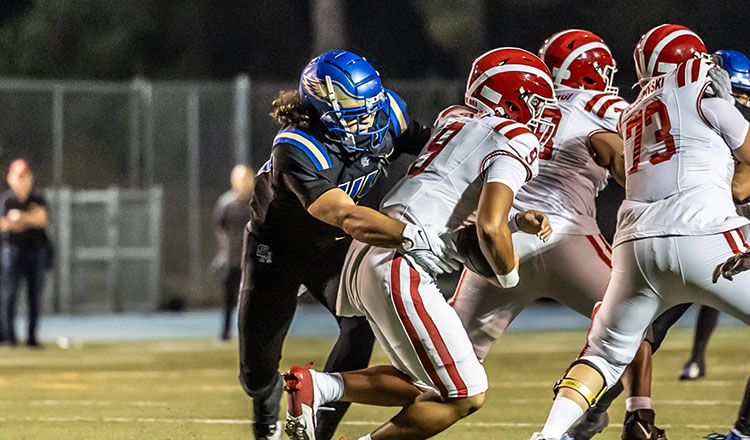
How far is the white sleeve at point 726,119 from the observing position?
494 cm

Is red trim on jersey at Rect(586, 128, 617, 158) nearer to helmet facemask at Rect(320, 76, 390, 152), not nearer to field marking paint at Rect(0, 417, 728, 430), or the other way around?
helmet facemask at Rect(320, 76, 390, 152)

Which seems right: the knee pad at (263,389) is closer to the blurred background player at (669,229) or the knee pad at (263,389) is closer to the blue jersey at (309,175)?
the blue jersey at (309,175)

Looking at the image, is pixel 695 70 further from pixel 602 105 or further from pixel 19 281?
pixel 19 281

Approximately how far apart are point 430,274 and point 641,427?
1.35 m

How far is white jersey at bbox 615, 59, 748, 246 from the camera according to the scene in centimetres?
489

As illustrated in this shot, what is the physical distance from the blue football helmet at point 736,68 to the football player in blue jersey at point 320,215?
1386mm

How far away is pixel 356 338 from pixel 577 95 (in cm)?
158

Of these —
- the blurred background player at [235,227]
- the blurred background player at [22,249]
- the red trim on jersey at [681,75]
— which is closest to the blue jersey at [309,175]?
the red trim on jersey at [681,75]

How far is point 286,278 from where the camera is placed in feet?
18.2

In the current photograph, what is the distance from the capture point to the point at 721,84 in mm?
4984

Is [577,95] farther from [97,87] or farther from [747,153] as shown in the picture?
[97,87]

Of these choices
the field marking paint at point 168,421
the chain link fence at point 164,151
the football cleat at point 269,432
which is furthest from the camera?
the chain link fence at point 164,151

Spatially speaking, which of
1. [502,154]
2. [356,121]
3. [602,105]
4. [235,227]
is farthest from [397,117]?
[235,227]

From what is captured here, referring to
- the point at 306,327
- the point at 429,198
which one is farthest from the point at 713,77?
the point at 306,327
